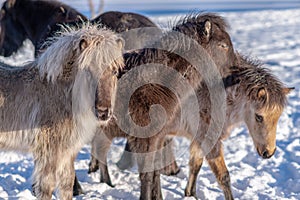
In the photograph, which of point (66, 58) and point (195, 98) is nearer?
point (66, 58)

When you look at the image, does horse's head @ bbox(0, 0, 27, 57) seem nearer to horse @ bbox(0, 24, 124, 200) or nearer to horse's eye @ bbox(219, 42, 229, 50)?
horse @ bbox(0, 24, 124, 200)

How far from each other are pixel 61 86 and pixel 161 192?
1668 mm

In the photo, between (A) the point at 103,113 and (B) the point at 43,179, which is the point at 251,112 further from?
(B) the point at 43,179

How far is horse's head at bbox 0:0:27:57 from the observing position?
279 inches

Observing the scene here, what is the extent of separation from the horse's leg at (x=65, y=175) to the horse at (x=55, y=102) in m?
0.01

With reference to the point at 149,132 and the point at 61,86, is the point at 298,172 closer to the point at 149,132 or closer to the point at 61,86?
the point at 149,132

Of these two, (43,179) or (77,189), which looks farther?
(77,189)

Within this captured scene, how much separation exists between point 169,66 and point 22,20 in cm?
321

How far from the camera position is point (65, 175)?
13.9ft

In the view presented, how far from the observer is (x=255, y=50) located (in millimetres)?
14328

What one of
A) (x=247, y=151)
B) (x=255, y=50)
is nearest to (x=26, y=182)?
(x=247, y=151)

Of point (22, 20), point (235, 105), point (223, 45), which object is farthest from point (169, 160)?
point (22, 20)


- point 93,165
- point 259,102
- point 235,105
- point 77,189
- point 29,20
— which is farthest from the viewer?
point 29,20

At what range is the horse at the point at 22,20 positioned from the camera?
273 inches
